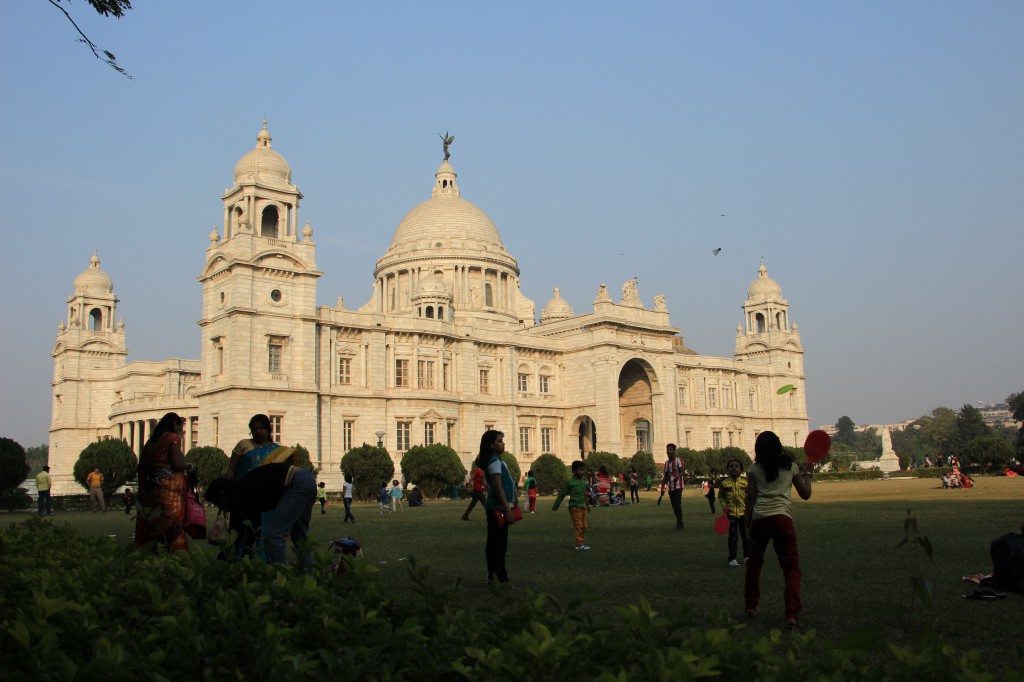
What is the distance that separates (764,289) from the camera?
80.6 meters

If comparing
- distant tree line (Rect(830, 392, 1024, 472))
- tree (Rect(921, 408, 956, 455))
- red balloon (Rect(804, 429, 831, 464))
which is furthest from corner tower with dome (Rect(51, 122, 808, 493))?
tree (Rect(921, 408, 956, 455))

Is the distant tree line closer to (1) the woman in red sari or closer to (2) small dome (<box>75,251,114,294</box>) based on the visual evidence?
(1) the woman in red sari

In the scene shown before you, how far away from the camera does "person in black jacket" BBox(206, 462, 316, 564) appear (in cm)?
839

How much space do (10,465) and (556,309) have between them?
51.0 meters

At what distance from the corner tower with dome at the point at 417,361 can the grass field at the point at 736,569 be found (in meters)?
22.3

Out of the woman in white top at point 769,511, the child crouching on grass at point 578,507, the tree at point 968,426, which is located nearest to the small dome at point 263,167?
the child crouching on grass at point 578,507

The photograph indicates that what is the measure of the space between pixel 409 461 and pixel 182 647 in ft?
124

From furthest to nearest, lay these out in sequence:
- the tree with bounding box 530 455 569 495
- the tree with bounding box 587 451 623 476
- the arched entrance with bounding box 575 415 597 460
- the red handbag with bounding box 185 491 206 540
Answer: the arched entrance with bounding box 575 415 597 460 → the tree with bounding box 587 451 623 476 → the tree with bounding box 530 455 569 495 → the red handbag with bounding box 185 491 206 540

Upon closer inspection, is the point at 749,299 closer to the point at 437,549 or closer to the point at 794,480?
the point at 437,549

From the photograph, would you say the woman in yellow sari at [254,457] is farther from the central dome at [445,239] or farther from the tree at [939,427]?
the tree at [939,427]

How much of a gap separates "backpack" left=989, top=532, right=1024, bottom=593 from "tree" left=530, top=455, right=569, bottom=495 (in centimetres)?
3640

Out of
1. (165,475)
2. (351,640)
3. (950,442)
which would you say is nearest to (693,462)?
(165,475)

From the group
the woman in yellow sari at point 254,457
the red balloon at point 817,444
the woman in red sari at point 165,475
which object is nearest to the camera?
the red balloon at point 817,444

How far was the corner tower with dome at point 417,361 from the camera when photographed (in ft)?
150
